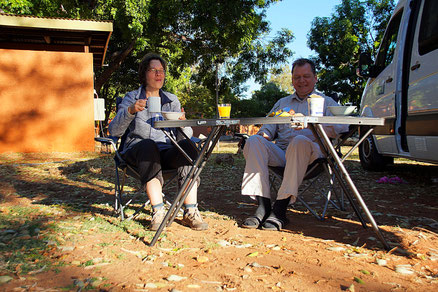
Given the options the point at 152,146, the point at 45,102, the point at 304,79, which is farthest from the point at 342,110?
the point at 45,102

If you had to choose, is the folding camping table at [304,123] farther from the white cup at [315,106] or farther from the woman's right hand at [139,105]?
the woman's right hand at [139,105]

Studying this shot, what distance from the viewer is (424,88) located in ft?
11.1

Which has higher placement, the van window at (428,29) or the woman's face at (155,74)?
the van window at (428,29)

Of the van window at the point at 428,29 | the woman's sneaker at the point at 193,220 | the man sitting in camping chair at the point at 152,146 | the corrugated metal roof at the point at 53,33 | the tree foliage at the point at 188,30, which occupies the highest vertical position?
the tree foliage at the point at 188,30

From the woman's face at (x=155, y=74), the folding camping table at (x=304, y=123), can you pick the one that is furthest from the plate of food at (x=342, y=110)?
the woman's face at (x=155, y=74)

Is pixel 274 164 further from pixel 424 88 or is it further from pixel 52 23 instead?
pixel 52 23

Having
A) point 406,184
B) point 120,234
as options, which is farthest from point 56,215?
point 406,184

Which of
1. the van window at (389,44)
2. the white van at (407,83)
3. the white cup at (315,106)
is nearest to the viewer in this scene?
the white cup at (315,106)

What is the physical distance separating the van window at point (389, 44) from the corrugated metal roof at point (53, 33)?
631cm

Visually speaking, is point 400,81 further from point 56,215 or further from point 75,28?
point 75,28

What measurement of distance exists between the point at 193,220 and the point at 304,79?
149 cm

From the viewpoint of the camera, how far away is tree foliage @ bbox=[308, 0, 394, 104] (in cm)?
1898

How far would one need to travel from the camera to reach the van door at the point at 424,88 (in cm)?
324

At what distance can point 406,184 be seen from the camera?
4789mm
